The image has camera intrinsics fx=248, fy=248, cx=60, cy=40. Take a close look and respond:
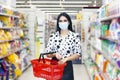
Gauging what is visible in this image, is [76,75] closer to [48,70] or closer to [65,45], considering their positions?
[65,45]

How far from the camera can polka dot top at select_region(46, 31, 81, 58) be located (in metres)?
3.75

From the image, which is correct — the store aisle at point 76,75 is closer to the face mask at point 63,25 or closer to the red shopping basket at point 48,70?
the face mask at point 63,25

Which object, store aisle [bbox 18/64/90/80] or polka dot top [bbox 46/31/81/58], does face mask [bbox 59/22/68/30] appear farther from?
store aisle [bbox 18/64/90/80]

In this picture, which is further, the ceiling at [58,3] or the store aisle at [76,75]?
the ceiling at [58,3]

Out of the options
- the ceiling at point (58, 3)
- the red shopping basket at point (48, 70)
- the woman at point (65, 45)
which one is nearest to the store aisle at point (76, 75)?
the woman at point (65, 45)

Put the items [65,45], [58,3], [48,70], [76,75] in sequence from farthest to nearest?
[58,3] < [76,75] < [65,45] < [48,70]

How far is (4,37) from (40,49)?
4.90 m

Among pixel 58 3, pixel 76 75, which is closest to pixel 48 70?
pixel 76 75

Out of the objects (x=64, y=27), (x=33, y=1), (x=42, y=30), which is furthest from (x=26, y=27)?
(x=33, y=1)

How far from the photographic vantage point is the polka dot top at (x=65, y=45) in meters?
3.75

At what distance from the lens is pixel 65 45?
3.74 m

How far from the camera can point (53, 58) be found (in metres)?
3.73

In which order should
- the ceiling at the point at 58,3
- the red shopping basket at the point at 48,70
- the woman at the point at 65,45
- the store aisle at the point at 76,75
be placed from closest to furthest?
the red shopping basket at the point at 48,70 → the woman at the point at 65,45 → the store aisle at the point at 76,75 → the ceiling at the point at 58,3

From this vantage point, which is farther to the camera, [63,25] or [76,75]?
[76,75]
